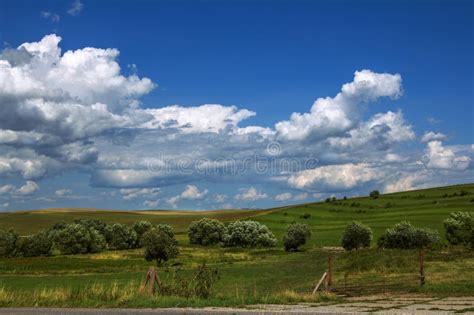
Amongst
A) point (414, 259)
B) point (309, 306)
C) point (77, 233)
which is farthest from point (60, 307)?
point (77, 233)

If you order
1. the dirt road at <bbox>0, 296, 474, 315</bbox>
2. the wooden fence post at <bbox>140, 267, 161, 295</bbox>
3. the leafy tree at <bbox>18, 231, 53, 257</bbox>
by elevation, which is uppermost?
the wooden fence post at <bbox>140, 267, 161, 295</bbox>

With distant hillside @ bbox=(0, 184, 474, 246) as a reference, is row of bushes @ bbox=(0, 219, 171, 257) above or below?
below

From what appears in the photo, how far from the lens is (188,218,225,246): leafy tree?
12650cm

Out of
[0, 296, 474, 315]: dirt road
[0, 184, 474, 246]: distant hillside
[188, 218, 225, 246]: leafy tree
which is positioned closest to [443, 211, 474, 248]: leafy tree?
[0, 184, 474, 246]: distant hillside

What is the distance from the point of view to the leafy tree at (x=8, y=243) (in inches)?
4220

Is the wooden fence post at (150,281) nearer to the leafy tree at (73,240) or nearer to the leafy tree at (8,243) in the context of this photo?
the leafy tree at (8,243)

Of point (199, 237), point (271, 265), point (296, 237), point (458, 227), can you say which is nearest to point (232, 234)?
point (199, 237)

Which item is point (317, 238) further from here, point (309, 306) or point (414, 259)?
point (309, 306)

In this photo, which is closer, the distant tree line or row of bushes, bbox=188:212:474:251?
the distant tree line

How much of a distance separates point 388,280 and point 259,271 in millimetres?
31769

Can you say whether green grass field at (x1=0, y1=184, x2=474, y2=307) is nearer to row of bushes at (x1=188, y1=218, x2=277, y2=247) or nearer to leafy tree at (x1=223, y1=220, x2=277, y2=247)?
leafy tree at (x1=223, y1=220, x2=277, y2=247)

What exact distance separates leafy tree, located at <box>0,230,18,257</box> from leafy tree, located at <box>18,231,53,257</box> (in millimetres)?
1233

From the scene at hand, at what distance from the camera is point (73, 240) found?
369 feet

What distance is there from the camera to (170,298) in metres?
A: 19.3
